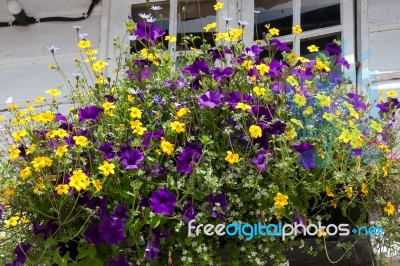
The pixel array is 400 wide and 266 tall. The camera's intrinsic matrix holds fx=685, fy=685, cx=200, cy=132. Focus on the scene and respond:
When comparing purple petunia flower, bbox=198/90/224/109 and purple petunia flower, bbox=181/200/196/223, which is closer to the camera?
purple petunia flower, bbox=181/200/196/223

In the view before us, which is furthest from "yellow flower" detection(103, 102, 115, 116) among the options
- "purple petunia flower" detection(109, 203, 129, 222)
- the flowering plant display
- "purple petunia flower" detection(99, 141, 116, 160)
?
"purple petunia flower" detection(109, 203, 129, 222)

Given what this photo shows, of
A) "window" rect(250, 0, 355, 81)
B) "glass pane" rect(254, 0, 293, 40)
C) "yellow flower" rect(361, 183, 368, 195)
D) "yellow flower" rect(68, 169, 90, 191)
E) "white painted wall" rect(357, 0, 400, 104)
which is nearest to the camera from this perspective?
"yellow flower" rect(68, 169, 90, 191)

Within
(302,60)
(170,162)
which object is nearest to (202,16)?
(302,60)

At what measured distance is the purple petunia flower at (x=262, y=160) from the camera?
2.36 meters

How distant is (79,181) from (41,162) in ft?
0.61

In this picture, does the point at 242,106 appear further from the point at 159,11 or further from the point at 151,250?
the point at 159,11

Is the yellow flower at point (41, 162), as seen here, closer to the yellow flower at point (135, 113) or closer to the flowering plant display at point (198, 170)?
the flowering plant display at point (198, 170)

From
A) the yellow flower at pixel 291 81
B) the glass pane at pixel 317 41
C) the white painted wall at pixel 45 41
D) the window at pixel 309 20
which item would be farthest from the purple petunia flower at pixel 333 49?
the white painted wall at pixel 45 41

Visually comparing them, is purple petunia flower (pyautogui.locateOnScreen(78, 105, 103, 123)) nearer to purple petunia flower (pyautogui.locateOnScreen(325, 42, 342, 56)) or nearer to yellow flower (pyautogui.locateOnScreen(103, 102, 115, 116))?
yellow flower (pyautogui.locateOnScreen(103, 102, 115, 116))

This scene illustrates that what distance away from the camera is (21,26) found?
410 cm

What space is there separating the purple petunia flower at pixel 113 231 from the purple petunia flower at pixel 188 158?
28cm

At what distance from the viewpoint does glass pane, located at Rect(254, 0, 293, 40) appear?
375 centimetres

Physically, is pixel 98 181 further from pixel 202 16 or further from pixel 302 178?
pixel 202 16

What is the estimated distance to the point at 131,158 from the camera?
237 centimetres
